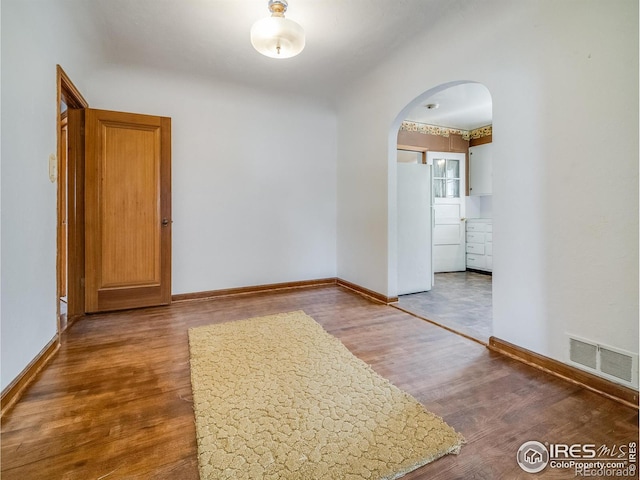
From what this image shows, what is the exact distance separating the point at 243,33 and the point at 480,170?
4.70 meters

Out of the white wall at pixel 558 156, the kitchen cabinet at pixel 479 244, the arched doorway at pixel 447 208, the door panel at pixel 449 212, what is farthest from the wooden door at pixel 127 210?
the kitchen cabinet at pixel 479 244

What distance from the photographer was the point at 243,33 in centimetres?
270

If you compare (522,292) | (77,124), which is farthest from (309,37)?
(522,292)

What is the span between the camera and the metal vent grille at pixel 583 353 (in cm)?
178

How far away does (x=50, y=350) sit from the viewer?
7.24 ft

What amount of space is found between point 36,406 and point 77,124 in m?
2.72

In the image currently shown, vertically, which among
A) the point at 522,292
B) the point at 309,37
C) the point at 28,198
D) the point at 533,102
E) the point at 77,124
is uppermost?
the point at 309,37

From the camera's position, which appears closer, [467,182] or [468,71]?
[468,71]

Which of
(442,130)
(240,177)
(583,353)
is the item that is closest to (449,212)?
(442,130)

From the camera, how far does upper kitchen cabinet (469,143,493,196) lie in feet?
18.1

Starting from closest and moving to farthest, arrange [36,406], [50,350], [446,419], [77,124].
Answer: [446,419] < [36,406] < [50,350] < [77,124]

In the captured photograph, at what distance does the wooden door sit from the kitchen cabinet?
16.8ft

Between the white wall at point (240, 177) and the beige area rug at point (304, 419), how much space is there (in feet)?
5.87

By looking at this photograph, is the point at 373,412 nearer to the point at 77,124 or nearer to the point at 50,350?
the point at 50,350
